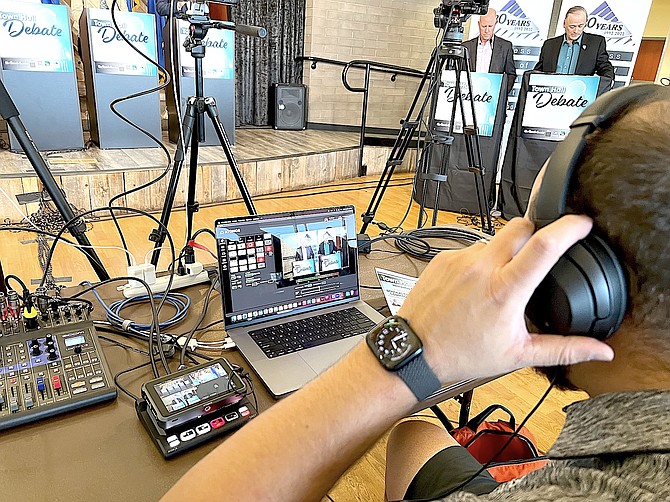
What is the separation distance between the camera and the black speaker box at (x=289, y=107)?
19.5 ft

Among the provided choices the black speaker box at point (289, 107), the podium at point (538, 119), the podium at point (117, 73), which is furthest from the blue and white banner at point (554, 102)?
the podium at point (117, 73)

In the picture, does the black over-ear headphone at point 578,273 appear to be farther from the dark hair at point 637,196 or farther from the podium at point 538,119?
the podium at point 538,119

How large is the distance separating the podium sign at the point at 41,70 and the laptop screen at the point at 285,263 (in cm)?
342

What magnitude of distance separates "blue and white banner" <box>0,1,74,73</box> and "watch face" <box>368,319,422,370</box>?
4268mm

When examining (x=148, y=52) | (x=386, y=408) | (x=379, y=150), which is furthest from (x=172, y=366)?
(x=379, y=150)

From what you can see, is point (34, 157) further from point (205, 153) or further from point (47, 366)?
point (205, 153)

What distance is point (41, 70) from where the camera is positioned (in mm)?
3904

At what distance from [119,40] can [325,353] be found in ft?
13.3

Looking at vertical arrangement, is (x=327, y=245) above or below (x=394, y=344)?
below

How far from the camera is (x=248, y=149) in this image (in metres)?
4.85

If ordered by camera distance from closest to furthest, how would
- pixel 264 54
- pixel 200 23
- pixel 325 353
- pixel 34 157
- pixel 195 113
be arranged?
pixel 325 353 < pixel 34 157 < pixel 200 23 < pixel 195 113 < pixel 264 54

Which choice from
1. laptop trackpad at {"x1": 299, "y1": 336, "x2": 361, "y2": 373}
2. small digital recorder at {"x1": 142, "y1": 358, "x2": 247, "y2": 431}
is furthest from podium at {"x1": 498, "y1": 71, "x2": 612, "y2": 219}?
small digital recorder at {"x1": 142, "y1": 358, "x2": 247, "y2": 431}

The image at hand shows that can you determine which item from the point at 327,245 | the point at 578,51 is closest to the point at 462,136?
the point at 578,51

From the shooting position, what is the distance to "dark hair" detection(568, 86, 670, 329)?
45 centimetres
